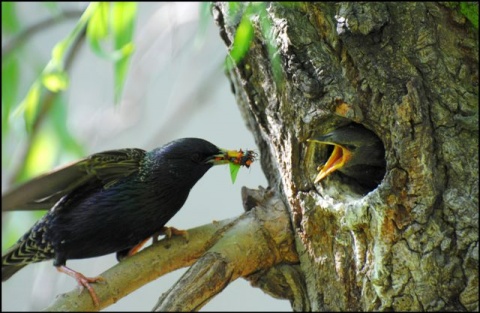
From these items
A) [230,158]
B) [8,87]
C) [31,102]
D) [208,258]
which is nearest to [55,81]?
[8,87]

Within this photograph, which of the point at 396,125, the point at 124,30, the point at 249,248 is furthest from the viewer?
the point at 249,248

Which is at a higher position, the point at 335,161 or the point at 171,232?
the point at 335,161

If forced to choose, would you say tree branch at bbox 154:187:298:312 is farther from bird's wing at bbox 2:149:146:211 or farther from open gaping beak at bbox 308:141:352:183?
bird's wing at bbox 2:149:146:211

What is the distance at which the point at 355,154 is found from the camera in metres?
3.17

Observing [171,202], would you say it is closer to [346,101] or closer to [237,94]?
[237,94]

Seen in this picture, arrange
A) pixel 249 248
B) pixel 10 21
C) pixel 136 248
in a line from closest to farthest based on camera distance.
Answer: pixel 10 21 → pixel 249 248 → pixel 136 248

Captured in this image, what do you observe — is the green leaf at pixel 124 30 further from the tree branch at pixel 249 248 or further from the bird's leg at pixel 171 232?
the bird's leg at pixel 171 232

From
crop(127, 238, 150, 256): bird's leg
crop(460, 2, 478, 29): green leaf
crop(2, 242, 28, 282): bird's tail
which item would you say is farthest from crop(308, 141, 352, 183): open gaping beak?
crop(2, 242, 28, 282): bird's tail

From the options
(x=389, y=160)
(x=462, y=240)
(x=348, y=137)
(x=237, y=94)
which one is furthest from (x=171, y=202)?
(x=462, y=240)

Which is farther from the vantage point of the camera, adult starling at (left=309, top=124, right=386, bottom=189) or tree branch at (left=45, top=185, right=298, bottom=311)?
adult starling at (left=309, top=124, right=386, bottom=189)

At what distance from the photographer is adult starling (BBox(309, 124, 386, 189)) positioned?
3107 millimetres

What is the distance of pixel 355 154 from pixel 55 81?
1.46 meters

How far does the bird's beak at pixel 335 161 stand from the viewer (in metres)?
3.16

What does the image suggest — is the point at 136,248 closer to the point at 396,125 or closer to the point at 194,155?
the point at 194,155
